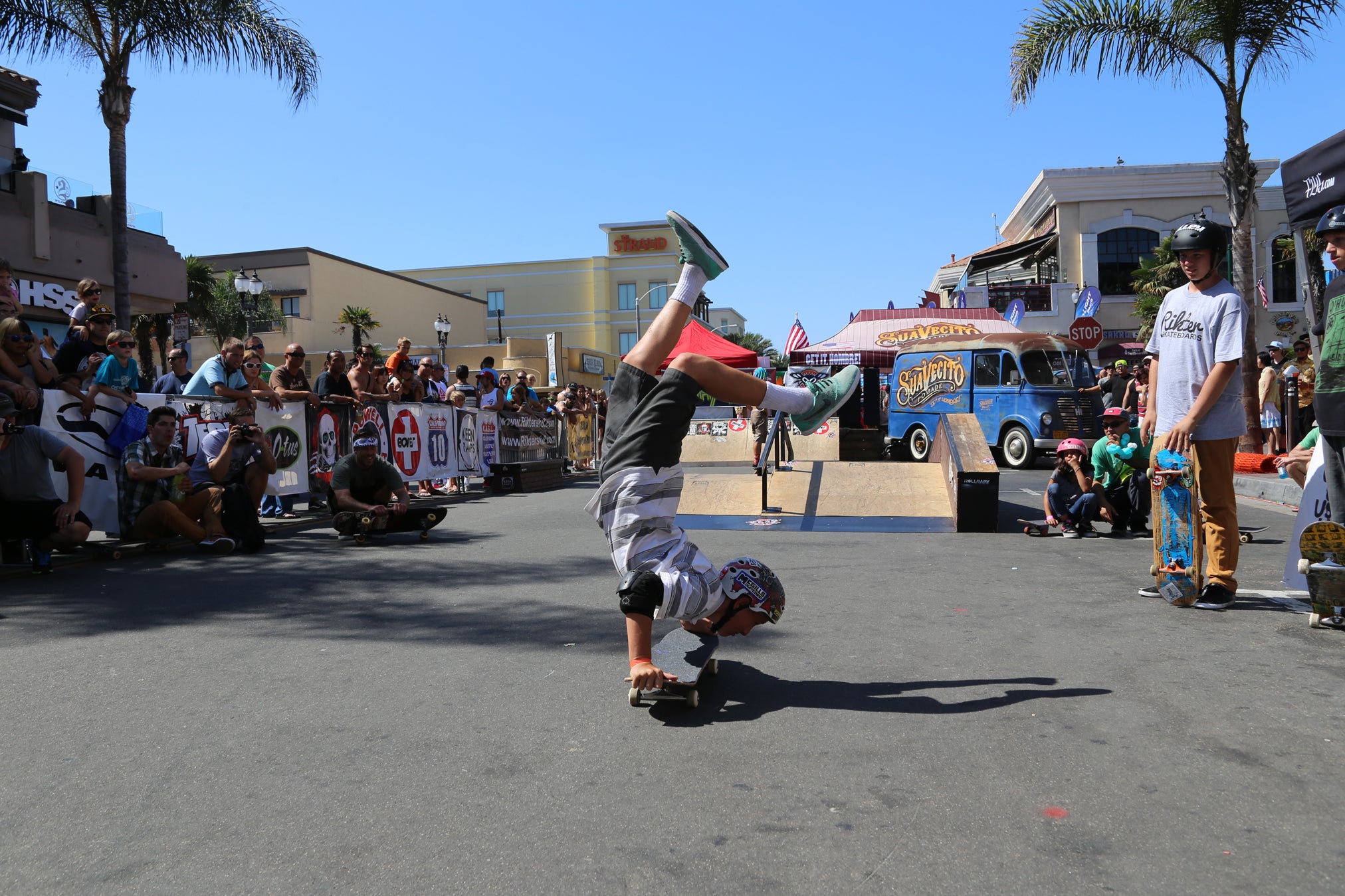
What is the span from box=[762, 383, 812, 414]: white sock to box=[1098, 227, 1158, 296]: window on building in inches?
1473

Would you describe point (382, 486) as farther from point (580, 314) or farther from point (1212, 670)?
point (580, 314)

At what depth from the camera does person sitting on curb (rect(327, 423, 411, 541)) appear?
9.28 m

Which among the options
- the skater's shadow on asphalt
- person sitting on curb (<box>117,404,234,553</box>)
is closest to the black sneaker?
the skater's shadow on asphalt

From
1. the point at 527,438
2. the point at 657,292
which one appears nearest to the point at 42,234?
the point at 527,438

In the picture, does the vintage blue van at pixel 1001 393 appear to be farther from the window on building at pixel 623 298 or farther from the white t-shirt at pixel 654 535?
the window on building at pixel 623 298

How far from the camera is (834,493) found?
1118 cm

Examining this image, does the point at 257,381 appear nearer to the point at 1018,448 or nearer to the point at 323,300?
the point at 1018,448

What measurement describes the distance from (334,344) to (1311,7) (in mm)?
51311

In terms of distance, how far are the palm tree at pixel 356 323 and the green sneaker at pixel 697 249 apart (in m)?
52.3

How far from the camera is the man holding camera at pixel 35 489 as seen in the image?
7.12m

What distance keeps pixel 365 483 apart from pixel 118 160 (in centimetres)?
1178

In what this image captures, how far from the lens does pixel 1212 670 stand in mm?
4031

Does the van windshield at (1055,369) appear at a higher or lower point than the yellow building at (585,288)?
lower

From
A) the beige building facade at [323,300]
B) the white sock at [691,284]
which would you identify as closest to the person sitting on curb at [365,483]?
the white sock at [691,284]
